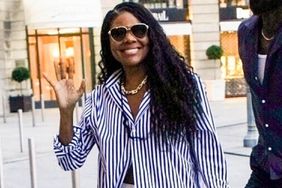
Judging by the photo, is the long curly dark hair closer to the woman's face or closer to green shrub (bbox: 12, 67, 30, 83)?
the woman's face

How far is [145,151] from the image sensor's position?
2658mm

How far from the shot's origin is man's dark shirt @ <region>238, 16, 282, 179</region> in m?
2.76

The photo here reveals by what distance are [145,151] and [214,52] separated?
2337cm

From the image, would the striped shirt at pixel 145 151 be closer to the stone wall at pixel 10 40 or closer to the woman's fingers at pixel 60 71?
the woman's fingers at pixel 60 71

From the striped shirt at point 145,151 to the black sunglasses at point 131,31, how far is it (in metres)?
0.22

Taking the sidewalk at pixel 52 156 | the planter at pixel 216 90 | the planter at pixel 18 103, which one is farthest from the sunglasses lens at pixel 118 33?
the planter at pixel 216 90

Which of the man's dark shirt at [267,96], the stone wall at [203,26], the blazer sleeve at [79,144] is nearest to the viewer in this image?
the man's dark shirt at [267,96]

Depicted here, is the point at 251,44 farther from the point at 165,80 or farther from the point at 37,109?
the point at 37,109

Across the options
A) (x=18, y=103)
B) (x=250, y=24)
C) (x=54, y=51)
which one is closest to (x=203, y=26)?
(x=54, y=51)

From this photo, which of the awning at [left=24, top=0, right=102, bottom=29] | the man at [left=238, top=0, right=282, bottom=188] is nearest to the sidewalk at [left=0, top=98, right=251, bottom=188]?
the awning at [left=24, top=0, right=102, bottom=29]

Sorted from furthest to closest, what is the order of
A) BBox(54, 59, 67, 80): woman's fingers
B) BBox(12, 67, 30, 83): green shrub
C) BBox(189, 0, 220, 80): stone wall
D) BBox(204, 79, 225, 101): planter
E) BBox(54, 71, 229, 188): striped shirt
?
BBox(189, 0, 220, 80): stone wall
BBox(204, 79, 225, 101): planter
BBox(12, 67, 30, 83): green shrub
BBox(54, 59, 67, 80): woman's fingers
BBox(54, 71, 229, 188): striped shirt

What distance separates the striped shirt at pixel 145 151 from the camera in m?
2.64

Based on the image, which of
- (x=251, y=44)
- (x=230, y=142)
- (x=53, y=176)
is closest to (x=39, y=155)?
(x=53, y=176)

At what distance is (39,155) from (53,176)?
2.36 metres
